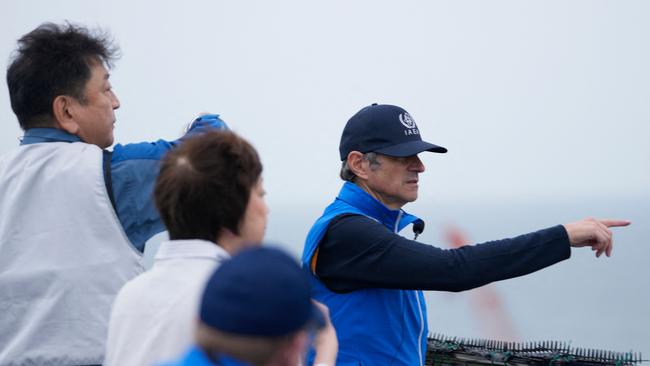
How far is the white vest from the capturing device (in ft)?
6.14

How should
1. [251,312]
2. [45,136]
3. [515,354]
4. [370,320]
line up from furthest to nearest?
1. [515,354]
2. [370,320]
3. [45,136]
4. [251,312]

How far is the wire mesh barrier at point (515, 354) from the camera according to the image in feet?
10.3

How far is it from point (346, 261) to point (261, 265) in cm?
134

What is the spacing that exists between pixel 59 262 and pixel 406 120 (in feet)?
4.37

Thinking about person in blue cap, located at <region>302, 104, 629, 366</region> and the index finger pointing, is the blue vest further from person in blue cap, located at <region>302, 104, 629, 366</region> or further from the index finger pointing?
the index finger pointing

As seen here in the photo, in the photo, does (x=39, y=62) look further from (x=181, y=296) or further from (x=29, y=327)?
(x=181, y=296)

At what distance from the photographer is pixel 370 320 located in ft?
8.18

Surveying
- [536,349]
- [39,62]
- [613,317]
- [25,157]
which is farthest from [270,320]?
[613,317]

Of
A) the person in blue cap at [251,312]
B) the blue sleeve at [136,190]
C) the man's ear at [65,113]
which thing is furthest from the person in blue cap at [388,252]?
the person in blue cap at [251,312]

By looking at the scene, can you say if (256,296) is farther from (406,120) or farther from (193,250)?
(406,120)

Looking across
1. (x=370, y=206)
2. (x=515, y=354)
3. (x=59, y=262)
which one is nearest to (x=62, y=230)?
(x=59, y=262)

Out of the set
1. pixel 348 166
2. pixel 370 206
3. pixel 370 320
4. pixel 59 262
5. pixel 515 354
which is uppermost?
pixel 348 166

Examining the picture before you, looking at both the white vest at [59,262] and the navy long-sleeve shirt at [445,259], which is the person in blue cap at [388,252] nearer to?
the navy long-sleeve shirt at [445,259]

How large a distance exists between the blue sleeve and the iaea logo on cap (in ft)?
3.11
